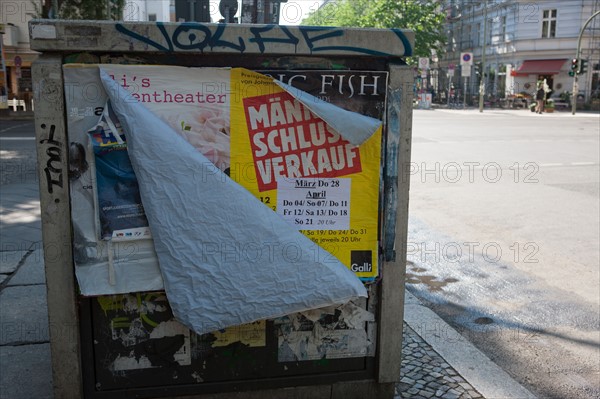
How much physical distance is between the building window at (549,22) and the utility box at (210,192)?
44.1 metres

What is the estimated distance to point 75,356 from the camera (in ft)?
8.98

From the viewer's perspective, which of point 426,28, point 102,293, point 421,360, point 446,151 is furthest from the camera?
point 426,28

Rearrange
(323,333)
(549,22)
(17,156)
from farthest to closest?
(549,22) < (17,156) < (323,333)

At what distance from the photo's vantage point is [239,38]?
8.51 feet

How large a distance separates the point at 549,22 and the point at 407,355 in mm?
43823

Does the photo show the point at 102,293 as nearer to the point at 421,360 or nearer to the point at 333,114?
the point at 333,114

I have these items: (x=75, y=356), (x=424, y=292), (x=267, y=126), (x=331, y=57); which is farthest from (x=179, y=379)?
(x=424, y=292)

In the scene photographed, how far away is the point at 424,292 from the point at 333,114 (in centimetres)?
309

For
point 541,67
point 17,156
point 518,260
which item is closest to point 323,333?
point 518,260

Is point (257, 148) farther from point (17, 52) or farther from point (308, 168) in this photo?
point (17, 52)

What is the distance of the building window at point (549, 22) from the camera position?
41375 mm

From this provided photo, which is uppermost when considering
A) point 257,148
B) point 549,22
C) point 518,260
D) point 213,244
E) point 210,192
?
point 549,22

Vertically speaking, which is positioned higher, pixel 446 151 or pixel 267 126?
pixel 267 126

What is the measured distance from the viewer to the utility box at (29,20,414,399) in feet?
8.41
